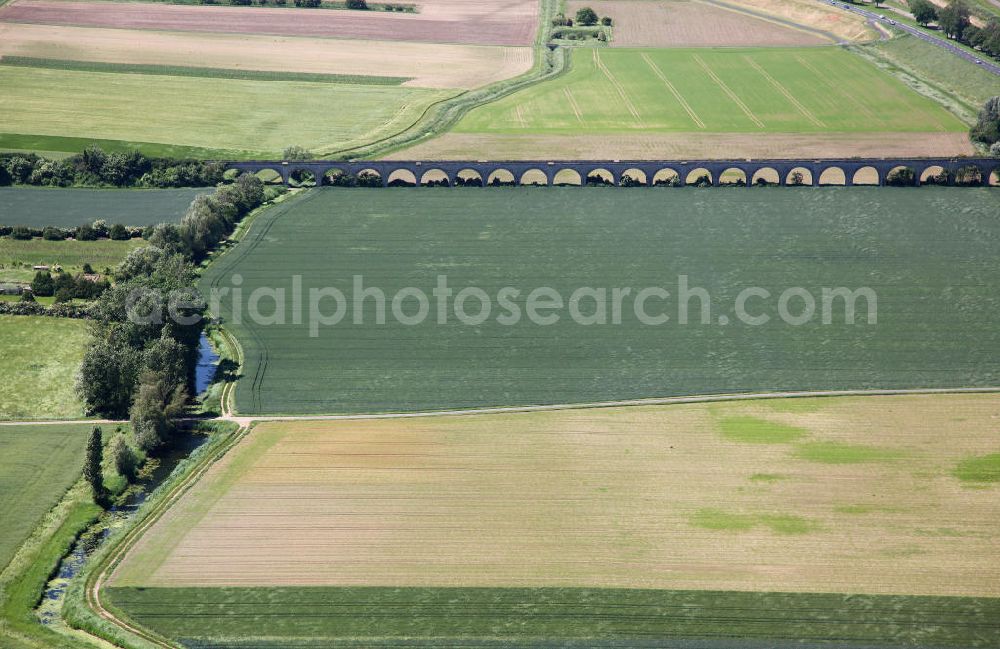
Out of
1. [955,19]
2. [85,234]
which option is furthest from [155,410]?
[955,19]

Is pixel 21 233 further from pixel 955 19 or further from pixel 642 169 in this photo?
pixel 955 19

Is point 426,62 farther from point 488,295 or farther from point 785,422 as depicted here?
point 785,422

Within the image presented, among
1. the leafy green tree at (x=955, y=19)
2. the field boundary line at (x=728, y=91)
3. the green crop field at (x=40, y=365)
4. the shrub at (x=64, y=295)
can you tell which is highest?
the leafy green tree at (x=955, y=19)

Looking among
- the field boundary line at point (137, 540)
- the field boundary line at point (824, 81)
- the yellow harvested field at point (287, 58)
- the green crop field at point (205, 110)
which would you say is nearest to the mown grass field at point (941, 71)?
the field boundary line at point (824, 81)

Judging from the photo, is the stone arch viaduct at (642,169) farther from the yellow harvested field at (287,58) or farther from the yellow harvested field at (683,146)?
the yellow harvested field at (287,58)

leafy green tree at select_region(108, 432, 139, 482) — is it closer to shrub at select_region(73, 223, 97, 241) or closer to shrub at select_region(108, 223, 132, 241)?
shrub at select_region(108, 223, 132, 241)

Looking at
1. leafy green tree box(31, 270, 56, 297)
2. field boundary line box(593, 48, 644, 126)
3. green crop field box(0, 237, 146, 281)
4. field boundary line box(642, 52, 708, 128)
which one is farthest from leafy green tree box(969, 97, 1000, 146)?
leafy green tree box(31, 270, 56, 297)
